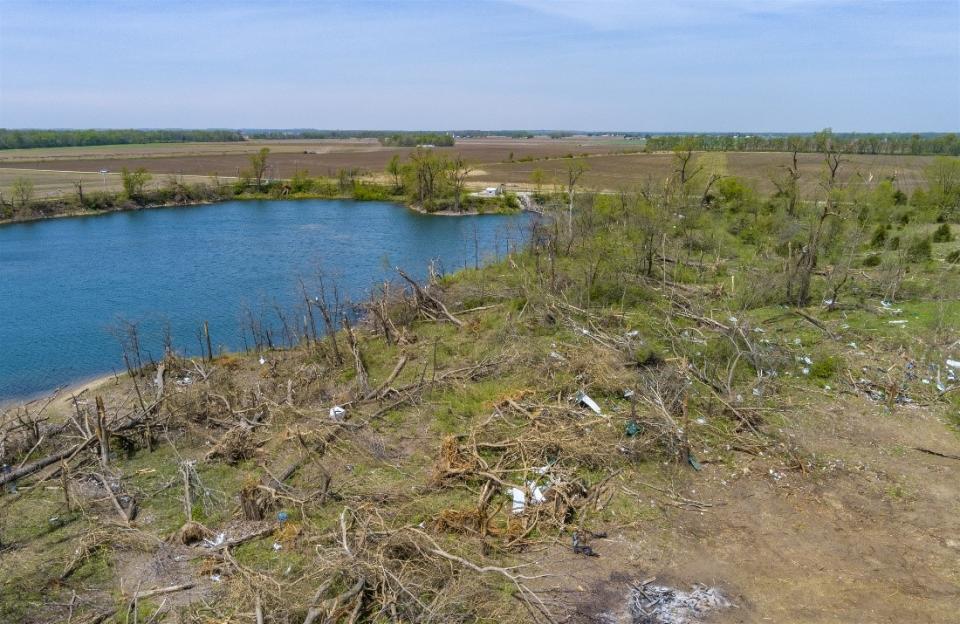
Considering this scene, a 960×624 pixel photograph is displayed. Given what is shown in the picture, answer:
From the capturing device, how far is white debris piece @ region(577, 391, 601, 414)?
12.2 meters

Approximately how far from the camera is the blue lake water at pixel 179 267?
21125 millimetres

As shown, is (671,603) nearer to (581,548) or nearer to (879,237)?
(581,548)

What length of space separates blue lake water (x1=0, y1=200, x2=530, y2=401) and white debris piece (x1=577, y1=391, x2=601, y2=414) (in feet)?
39.2

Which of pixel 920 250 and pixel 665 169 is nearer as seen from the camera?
pixel 920 250

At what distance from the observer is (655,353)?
14.6 meters

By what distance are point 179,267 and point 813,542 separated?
1307 inches

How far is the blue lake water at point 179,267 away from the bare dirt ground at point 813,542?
14.9 meters

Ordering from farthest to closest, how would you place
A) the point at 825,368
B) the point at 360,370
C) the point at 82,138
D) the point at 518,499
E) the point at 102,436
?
the point at 82,138 < the point at 360,370 < the point at 825,368 < the point at 102,436 < the point at 518,499

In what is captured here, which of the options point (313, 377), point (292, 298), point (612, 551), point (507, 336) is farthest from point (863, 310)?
point (292, 298)

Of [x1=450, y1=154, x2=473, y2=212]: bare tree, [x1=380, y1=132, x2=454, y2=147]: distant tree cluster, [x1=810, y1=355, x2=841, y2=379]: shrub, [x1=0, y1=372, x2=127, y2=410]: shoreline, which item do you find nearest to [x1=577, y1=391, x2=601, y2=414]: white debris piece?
[x1=810, y1=355, x2=841, y2=379]: shrub

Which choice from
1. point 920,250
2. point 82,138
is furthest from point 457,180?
point 82,138

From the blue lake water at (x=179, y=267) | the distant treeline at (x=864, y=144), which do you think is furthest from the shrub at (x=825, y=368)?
the distant treeline at (x=864, y=144)

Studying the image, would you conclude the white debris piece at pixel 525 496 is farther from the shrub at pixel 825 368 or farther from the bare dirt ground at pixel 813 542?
the shrub at pixel 825 368

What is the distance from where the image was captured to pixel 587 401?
12344 millimetres
